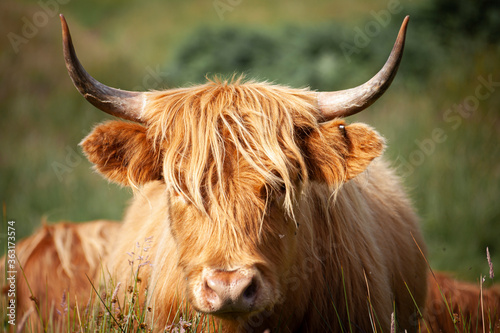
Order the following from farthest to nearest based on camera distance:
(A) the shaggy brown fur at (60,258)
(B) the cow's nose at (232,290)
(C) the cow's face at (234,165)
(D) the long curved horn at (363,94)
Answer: (A) the shaggy brown fur at (60,258) → (D) the long curved horn at (363,94) → (C) the cow's face at (234,165) → (B) the cow's nose at (232,290)

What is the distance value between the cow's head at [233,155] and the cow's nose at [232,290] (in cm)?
4

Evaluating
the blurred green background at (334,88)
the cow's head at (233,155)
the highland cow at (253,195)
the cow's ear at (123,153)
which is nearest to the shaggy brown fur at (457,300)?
the highland cow at (253,195)

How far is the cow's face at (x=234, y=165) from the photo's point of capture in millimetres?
2480

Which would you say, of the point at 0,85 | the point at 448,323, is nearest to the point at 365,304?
the point at 448,323

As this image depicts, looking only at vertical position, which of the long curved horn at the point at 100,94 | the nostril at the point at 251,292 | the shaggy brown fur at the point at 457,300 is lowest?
the shaggy brown fur at the point at 457,300

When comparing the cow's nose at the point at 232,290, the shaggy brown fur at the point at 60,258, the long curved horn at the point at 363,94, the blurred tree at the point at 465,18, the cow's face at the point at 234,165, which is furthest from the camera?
the blurred tree at the point at 465,18

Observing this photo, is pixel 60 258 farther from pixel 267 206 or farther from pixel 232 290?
pixel 232 290

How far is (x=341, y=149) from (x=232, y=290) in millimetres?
979

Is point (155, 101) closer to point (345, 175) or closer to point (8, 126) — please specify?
point (345, 175)

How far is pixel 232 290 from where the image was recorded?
2207mm

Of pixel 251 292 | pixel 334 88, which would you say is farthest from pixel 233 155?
pixel 334 88

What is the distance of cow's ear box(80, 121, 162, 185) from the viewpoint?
2.72 meters

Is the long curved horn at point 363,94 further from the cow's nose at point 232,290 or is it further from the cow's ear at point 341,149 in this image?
the cow's nose at point 232,290

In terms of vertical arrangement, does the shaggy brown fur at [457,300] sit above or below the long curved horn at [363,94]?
below
